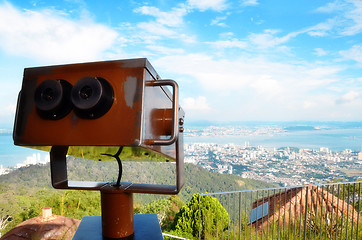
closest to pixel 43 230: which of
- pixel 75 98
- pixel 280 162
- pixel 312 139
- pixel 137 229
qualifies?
pixel 137 229

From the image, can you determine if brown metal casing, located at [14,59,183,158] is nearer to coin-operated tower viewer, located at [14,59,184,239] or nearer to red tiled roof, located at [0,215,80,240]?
coin-operated tower viewer, located at [14,59,184,239]

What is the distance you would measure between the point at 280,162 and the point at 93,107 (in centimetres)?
1303

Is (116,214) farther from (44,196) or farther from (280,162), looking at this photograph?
(280,162)

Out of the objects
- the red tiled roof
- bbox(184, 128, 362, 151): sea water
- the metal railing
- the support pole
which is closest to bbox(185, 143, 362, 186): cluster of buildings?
bbox(184, 128, 362, 151): sea water

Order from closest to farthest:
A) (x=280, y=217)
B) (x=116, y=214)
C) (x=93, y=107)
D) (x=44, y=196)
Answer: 1. (x=93, y=107)
2. (x=116, y=214)
3. (x=280, y=217)
4. (x=44, y=196)

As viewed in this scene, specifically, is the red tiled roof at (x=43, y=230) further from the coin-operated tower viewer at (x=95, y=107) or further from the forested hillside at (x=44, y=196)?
the coin-operated tower viewer at (x=95, y=107)

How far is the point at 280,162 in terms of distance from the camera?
12.6 metres

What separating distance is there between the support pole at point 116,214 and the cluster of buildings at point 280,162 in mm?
8985

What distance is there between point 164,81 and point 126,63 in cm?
10

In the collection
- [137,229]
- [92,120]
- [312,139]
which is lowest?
[312,139]

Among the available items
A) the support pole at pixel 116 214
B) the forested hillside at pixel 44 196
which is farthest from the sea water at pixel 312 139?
the support pole at pixel 116 214

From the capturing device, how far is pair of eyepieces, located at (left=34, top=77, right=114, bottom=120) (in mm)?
612

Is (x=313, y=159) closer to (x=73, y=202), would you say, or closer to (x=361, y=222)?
(x=361, y=222)

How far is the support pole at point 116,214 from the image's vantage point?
0.84m
